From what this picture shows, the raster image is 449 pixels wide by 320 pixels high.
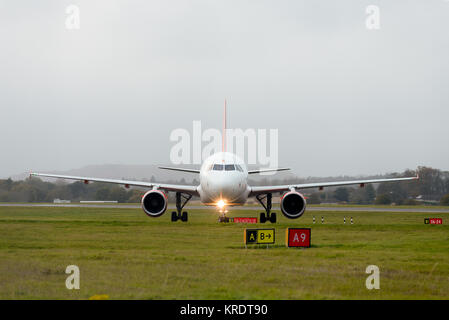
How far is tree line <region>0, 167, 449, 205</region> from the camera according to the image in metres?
68.4

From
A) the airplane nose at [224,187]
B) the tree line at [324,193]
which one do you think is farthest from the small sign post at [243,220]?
the tree line at [324,193]

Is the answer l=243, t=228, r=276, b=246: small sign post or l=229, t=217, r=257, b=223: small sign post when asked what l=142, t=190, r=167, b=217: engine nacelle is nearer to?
l=229, t=217, r=257, b=223: small sign post

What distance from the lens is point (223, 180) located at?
3186 centimetres

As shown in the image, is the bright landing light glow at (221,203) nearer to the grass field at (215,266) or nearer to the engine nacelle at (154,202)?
the engine nacelle at (154,202)

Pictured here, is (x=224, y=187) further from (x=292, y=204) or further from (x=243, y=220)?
(x=243, y=220)

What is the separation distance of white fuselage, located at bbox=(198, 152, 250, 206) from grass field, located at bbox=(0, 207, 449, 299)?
7.36 metres

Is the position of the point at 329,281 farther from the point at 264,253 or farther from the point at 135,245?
the point at 135,245

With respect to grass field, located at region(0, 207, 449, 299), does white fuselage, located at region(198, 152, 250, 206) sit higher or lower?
higher

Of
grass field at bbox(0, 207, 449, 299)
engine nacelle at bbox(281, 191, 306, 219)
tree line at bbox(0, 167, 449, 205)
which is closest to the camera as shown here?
grass field at bbox(0, 207, 449, 299)

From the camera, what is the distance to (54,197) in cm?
6994

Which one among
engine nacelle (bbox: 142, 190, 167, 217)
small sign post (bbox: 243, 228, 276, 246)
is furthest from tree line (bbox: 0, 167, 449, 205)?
small sign post (bbox: 243, 228, 276, 246)

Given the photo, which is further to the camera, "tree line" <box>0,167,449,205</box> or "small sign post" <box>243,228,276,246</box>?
"tree line" <box>0,167,449,205</box>

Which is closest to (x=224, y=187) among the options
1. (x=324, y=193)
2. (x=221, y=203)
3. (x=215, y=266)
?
(x=221, y=203)
